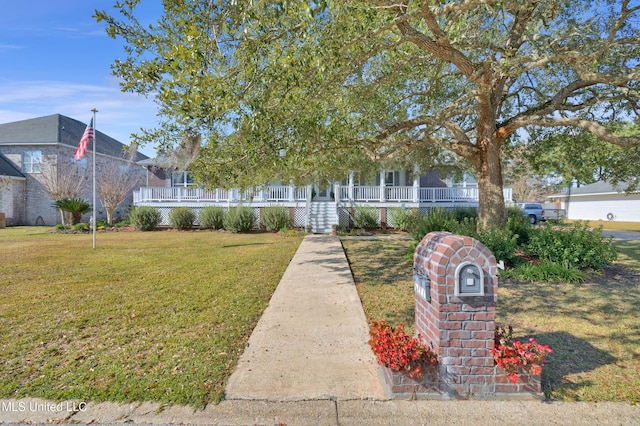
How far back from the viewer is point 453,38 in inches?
206

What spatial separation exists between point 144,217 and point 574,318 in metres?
18.2

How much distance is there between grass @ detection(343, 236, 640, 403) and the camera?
111 inches

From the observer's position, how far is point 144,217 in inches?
678

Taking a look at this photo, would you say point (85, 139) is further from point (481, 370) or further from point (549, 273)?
point (549, 273)

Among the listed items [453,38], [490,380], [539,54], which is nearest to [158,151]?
[453,38]

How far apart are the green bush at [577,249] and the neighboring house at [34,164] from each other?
23.4 m

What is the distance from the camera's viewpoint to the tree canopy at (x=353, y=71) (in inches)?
155

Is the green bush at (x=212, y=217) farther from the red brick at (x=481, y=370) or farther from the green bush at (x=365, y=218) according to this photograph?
the red brick at (x=481, y=370)

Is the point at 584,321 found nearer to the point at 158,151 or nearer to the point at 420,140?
the point at 420,140

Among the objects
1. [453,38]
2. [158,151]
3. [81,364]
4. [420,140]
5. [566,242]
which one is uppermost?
[453,38]

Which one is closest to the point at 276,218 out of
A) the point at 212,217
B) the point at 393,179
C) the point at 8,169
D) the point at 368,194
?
the point at 212,217

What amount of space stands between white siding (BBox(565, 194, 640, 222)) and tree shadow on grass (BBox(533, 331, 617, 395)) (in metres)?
27.2

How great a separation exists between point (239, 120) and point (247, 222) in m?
11.5

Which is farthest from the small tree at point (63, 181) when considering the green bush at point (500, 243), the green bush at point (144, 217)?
the green bush at point (500, 243)
